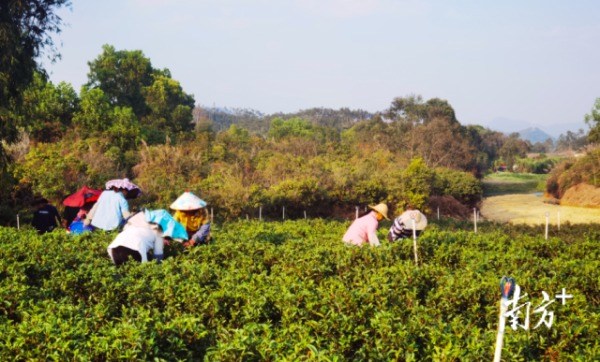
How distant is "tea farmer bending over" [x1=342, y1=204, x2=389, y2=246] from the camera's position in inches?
246

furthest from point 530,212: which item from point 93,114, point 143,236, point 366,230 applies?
point 143,236

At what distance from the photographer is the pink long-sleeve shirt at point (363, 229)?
629 cm

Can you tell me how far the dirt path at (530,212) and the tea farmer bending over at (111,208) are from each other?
18.2 meters

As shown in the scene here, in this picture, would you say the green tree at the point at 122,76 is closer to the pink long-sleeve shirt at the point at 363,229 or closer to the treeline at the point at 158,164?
the treeline at the point at 158,164

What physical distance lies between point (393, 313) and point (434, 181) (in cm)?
2144

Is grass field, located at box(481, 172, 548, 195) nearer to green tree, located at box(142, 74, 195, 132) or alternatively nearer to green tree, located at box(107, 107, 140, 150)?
green tree, located at box(142, 74, 195, 132)

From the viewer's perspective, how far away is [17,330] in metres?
3.08

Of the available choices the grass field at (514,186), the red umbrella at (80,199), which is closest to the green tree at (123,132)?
the red umbrella at (80,199)

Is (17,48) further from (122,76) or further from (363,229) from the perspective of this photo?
(122,76)

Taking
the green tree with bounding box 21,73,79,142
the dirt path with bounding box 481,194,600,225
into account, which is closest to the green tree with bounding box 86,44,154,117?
the green tree with bounding box 21,73,79,142

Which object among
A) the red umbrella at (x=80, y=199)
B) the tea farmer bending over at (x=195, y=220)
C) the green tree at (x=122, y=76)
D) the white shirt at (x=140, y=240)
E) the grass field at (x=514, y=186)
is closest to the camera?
the white shirt at (x=140, y=240)

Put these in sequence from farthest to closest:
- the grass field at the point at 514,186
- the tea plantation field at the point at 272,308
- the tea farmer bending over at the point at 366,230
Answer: the grass field at the point at 514,186, the tea farmer bending over at the point at 366,230, the tea plantation field at the point at 272,308

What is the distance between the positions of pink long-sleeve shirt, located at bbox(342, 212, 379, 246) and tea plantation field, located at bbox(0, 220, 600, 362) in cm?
55

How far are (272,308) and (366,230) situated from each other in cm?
294
